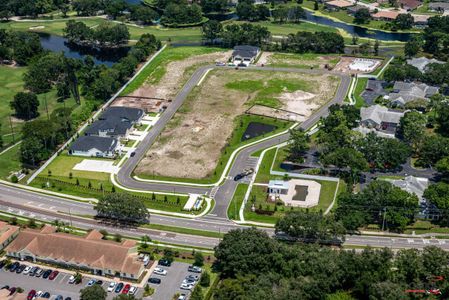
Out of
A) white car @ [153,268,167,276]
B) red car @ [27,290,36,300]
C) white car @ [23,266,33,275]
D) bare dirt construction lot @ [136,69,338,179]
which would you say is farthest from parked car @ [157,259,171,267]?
bare dirt construction lot @ [136,69,338,179]

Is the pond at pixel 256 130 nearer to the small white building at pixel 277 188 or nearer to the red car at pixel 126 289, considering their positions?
the small white building at pixel 277 188

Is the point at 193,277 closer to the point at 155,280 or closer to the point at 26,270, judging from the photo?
the point at 155,280

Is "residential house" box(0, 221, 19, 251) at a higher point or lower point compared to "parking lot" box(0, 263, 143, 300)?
higher

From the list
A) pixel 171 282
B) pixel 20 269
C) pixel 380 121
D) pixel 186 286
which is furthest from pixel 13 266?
pixel 380 121

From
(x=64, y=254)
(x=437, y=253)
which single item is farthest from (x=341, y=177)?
(x=64, y=254)

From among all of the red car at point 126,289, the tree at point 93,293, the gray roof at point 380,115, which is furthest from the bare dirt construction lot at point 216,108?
the tree at point 93,293

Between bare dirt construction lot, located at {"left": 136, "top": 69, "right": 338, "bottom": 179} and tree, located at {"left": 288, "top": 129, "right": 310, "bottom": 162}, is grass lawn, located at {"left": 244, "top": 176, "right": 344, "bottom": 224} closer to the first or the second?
tree, located at {"left": 288, "top": 129, "right": 310, "bottom": 162}
